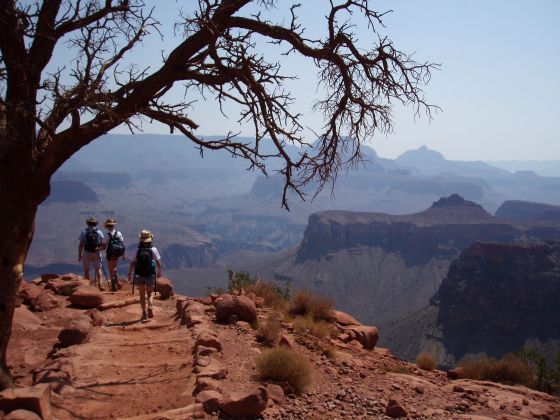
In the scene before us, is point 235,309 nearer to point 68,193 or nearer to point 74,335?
point 74,335

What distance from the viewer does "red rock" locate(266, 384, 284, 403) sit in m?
5.66

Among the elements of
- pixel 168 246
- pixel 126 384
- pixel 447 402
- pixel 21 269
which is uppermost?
pixel 21 269

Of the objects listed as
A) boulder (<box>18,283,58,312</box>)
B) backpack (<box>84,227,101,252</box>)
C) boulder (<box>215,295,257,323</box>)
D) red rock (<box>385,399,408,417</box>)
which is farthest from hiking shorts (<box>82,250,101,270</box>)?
red rock (<box>385,399,408,417</box>)

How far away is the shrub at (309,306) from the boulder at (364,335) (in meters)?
0.63

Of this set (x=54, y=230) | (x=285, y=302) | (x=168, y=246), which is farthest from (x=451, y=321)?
(x=54, y=230)

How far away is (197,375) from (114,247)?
21.8ft

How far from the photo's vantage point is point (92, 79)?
17.4ft

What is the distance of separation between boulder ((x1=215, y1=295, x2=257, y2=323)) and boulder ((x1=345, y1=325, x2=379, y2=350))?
7.82 feet

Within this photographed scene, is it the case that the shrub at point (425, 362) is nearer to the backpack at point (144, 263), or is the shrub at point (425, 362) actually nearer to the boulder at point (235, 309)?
the boulder at point (235, 309)

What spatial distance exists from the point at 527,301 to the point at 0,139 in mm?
59190

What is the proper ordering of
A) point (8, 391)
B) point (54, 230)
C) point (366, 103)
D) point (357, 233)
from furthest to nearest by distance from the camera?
point (54, 230)
point (357, 233)
point (366, 103)
point (8, 391)

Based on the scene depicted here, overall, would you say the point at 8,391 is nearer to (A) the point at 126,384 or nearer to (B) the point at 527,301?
(A) the point at 126,384

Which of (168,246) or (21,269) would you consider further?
(168,246)

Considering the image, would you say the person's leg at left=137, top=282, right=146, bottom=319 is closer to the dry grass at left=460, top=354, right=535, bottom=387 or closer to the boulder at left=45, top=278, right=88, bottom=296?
the boulder at left=45, top=278, right=88, bottom=296
